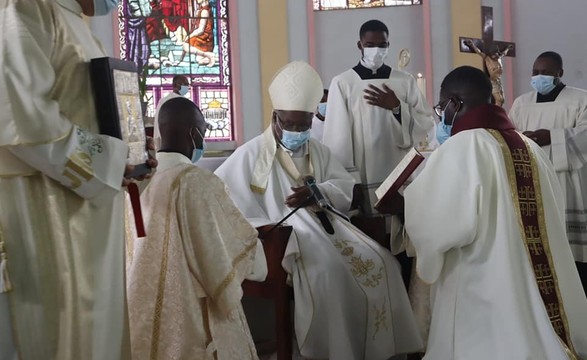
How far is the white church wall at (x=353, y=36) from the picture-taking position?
34.8ft

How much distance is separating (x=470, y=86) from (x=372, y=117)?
6.27 feet

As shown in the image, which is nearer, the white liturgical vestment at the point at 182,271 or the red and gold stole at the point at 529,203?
the white liturgical vestment at the point at 182,271

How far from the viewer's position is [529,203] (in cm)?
358

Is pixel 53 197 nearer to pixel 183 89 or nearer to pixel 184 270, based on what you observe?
pixel 184 270

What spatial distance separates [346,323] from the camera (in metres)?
4.49

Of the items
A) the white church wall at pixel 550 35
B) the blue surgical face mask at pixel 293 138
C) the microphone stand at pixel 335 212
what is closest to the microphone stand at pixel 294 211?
the microphone stand at pixel 335 212

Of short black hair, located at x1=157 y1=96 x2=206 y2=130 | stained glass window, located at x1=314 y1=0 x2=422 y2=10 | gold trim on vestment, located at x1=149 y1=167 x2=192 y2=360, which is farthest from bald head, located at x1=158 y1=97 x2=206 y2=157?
stained glass window, located at x1=314 y1=0 x2=422 y2=10

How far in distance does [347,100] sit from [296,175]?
108 centimetres

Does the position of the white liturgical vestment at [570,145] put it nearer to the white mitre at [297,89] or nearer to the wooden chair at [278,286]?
the white mitre at [297,89]

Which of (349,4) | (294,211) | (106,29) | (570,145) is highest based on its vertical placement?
(349,4)

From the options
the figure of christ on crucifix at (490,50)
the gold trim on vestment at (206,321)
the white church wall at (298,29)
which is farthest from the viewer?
the white church wall at (298,29)

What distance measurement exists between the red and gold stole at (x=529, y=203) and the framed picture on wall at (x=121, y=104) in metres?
1.61

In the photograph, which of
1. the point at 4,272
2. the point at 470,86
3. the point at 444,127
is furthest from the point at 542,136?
the point at 4,272

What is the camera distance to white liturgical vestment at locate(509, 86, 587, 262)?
5.76 meters
